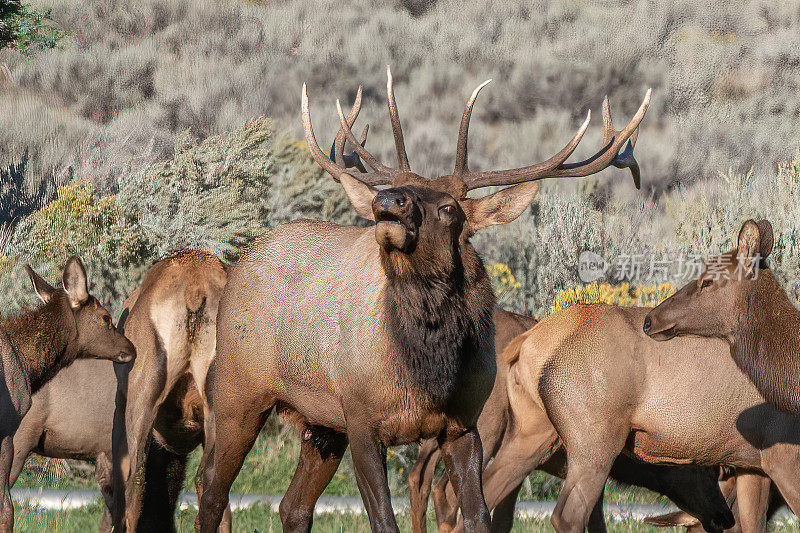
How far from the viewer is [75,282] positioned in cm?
784

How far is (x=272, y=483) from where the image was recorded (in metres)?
11.0

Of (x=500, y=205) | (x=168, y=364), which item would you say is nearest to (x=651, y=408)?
(x=500, y=205)

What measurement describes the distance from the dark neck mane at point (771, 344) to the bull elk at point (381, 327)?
139 cm

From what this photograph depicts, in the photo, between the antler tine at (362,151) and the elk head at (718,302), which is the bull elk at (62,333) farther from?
the elk head at (718,302)

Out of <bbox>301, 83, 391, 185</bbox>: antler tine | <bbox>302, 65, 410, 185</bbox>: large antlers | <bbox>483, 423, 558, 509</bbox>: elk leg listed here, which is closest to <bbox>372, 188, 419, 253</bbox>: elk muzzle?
<bbox>302, 65, 410, 185</bbox>: large antlers

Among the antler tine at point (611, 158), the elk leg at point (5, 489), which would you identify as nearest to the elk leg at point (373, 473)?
the antler tine at point (611, 158)

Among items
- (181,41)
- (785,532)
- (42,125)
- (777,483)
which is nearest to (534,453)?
(777,483)

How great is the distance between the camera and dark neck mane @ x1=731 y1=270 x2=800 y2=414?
22.8ft

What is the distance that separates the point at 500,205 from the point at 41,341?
3457mm

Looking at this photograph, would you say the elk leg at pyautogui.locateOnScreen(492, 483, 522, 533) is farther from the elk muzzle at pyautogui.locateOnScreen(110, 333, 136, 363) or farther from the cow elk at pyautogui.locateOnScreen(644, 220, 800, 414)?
the elk muzzle at pyautogui.locateOnScreen(110, 333, 136, 363)

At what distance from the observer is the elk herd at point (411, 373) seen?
5316mm

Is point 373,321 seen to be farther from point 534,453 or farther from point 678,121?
point 678,121

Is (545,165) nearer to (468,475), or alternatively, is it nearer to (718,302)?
(468,475)

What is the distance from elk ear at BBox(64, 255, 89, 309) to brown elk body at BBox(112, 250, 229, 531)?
0.43 m
